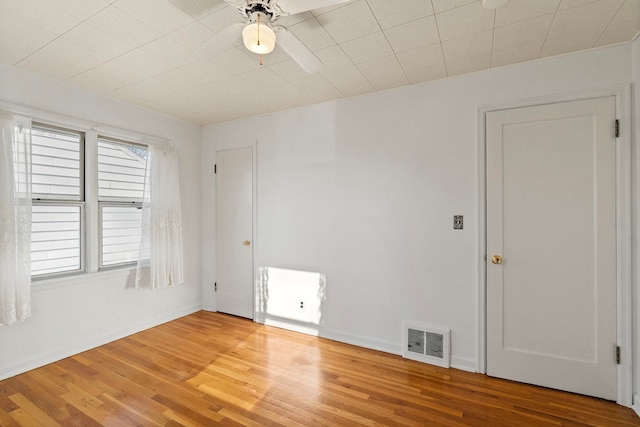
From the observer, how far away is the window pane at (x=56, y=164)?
2652 mm

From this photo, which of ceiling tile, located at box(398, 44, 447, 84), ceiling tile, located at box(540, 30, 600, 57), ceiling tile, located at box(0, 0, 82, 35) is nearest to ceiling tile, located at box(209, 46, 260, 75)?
ceiling tile, located at box(0, 0, 82, 35)

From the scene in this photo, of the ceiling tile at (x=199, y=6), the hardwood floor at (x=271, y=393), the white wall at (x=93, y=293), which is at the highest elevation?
the ceiling tile at (x=199, y=6)

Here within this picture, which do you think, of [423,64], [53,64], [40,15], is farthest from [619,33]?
[53,64]

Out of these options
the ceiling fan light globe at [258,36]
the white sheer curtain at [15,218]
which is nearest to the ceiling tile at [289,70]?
the ceiling fan light globe at [258,36]

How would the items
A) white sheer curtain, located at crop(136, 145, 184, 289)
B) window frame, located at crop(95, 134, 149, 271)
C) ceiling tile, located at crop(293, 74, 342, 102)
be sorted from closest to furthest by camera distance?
ceiling tile, located at crop(293, 74, 342, 102) < window frame, located at crop(95, 134, 149, 271) < white sheer curtain, located at crop(136, 145, 184, 289)

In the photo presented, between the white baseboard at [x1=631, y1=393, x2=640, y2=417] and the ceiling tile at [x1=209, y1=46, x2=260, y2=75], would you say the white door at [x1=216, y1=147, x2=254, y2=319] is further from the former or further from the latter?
the white baseboard at [x1=631, y1=393, x2=640, y2=417]

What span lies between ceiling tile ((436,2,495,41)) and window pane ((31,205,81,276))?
3.53 meters

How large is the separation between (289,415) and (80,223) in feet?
8.81

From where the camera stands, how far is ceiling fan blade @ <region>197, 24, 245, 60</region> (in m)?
1.51

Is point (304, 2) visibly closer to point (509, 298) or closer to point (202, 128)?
point (509, 298)

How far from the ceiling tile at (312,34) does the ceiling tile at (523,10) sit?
3.43 feet

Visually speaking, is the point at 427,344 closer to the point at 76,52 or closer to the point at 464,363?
the point at 464,363

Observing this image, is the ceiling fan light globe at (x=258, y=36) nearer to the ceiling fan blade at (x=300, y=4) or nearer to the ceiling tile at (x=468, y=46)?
the ceiling fan blade at (x=300, y=4)

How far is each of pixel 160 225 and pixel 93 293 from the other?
0.92 meters
